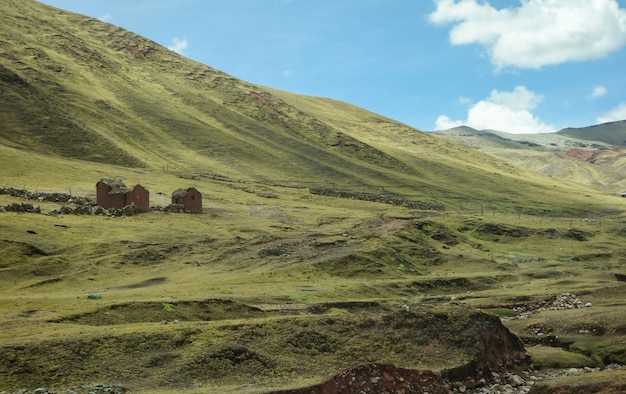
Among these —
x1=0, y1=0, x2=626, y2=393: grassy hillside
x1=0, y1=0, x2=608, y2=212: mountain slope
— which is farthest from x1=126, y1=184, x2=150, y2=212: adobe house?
x1=0, y1=0, x2=608, y2=212: mountain slope

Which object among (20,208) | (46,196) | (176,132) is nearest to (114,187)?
(46,196)

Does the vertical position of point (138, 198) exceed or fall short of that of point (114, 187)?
it falls short

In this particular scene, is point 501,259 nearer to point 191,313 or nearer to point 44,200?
point 191,313

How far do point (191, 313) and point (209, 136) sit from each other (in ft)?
413

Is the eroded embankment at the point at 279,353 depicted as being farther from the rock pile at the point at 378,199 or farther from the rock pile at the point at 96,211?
the rock pile at the point at 378,199

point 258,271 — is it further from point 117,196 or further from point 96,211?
point 117,196

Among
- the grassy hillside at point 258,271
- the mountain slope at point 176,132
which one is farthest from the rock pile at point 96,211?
the mountain slope at point 176,132

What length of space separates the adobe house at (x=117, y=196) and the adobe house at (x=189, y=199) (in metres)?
5.33

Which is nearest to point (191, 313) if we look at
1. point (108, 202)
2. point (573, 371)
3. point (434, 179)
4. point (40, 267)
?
point (573, 371)

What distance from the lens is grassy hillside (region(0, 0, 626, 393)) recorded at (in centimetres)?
2289

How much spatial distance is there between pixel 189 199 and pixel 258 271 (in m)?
28.7

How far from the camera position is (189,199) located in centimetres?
7669

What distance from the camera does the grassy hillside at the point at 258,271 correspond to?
22.9 m

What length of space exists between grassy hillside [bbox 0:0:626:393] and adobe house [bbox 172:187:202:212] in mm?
2058
